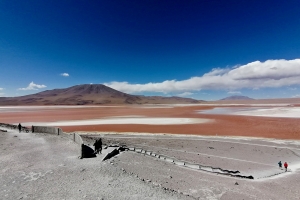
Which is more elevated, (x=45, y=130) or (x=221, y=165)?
(x=45, y=130)

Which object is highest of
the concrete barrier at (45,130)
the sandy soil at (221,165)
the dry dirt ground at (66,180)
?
the concrete barrier at (45,130)

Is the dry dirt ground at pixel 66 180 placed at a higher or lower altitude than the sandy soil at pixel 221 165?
higher

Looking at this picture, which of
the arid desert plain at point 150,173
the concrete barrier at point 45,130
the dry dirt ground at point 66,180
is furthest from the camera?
the concrete barrier at point 45,130

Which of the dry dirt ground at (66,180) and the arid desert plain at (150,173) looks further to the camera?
the arid desert plain at (150,173)

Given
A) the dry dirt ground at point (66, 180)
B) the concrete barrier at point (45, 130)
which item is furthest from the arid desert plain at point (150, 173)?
the concrete barrier at point (45, 130)

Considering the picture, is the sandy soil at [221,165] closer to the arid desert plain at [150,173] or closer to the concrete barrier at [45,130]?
the arid desert plain at [150,173]

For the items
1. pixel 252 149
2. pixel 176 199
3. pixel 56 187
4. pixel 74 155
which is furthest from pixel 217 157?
pixel 56 187

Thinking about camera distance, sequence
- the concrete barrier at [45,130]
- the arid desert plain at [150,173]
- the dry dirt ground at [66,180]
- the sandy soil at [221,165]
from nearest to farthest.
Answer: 1. the dry dirt ground at [66,180]
2. the arid desert plain at [150,173]
3. the sandy soil at [221,165]
4. the concrete barrier at [45,130]

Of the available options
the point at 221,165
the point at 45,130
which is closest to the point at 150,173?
the point at 221,165

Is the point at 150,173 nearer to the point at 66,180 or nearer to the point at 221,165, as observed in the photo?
the point at 66,180

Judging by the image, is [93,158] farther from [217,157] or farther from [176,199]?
[217,157]

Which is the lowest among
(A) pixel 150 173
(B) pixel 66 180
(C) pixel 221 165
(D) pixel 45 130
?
(C) pixel 221 165
